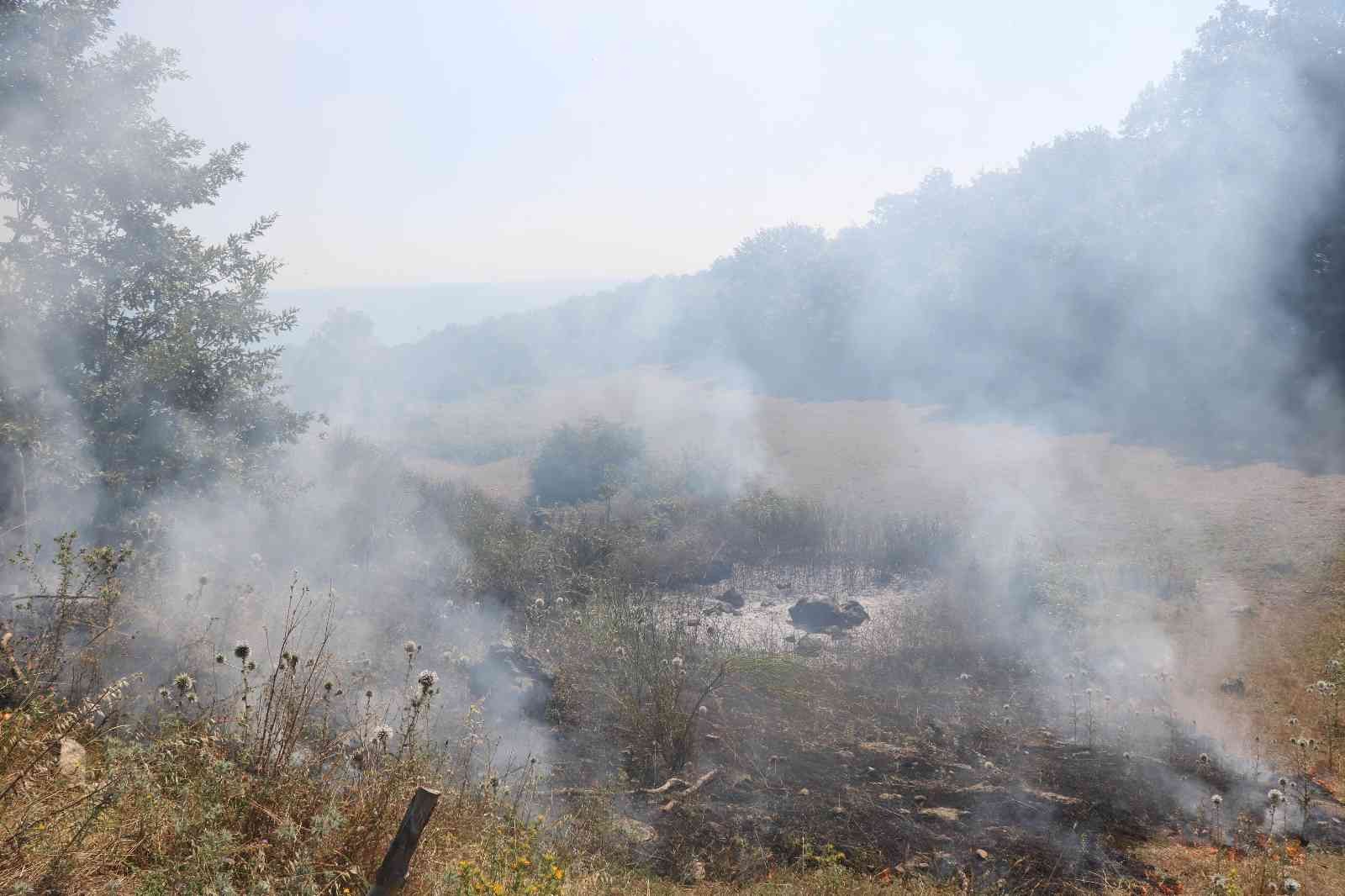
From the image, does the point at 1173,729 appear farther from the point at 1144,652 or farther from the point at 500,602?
the point at 500,602

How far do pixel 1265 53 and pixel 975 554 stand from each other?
1326 centimetres

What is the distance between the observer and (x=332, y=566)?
893 cm

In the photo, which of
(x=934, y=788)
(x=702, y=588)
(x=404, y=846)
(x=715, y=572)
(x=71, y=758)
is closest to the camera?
(x=404, y=846)

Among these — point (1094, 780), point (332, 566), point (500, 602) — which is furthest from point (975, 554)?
point (332, 566)

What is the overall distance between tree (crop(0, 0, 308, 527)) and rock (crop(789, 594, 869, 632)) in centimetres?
640

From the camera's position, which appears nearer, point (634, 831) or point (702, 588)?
point (634, 831)

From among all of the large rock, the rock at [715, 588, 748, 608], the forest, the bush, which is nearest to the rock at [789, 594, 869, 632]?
the forest

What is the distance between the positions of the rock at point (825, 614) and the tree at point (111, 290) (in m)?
6.40

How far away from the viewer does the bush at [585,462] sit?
49.8ft

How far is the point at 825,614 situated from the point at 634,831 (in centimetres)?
483

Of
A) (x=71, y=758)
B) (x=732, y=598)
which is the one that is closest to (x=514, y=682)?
(x=71, y=758)

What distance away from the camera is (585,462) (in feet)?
52.0

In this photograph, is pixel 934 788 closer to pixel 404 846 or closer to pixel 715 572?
pixel 404 846

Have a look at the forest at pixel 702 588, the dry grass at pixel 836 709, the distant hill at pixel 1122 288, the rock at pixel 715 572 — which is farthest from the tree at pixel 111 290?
the distant hill at pixel 1122 288
